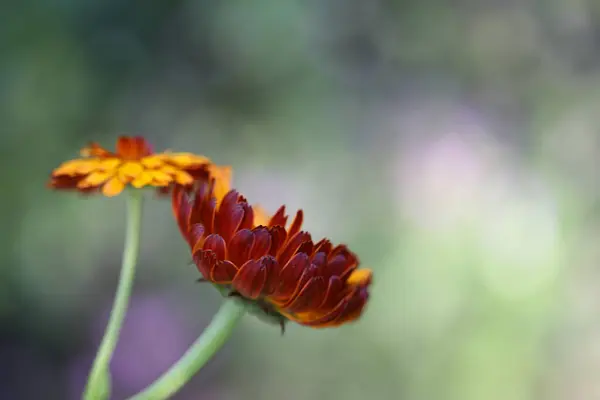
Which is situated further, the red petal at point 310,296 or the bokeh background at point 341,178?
the bokeh background at point 341,178

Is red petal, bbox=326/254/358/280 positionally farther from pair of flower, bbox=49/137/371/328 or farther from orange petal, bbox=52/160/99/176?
orange petal, bbox=52/160/99/176

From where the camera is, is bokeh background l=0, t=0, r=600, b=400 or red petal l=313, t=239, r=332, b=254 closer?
red petal l=313, t=239, r=332, b=254

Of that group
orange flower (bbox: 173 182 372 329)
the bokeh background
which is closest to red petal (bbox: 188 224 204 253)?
orange flower (bbox: 173 182 372 329)

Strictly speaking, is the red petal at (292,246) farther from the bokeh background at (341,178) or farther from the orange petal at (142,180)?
the bokeh background at (341,178)

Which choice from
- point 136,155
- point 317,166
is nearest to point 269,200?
point 317,166

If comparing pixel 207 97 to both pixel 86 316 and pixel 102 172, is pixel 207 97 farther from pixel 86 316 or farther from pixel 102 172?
pixel 102 172

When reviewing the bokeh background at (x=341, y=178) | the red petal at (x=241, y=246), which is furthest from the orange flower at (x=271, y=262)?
the bokeh background at (x=341, y=178)
